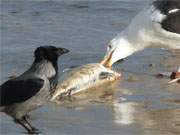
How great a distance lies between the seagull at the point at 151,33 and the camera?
10.0 m

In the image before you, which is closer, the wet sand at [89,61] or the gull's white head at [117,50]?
the wet sand at [89,61]

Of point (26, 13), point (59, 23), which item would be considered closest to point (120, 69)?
point (59, 23)

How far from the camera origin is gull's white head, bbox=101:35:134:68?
10.0 meters

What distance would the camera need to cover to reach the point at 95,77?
896cm

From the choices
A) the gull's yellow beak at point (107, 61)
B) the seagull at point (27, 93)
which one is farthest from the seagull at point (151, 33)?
the seagull at point (27, 93)

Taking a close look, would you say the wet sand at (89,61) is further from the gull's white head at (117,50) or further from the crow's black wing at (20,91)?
the crow's black wing at (20,91)

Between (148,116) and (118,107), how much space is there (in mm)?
450

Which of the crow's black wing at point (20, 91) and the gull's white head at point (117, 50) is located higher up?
the crow's black wing at point (20, 91)

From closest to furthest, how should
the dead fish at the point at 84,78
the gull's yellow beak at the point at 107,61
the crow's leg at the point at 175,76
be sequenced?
the dead fish at the point at 84,78
the crow's leg at the point at 175,76
the gull's yellow beak at the point at 107,61

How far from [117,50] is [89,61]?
1.38 ft

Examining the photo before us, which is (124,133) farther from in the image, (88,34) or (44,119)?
(88,34)

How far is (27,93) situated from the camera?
7.01 metres

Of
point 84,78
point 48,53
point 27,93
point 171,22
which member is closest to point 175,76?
point 171,22

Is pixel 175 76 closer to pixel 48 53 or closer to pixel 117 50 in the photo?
pixel 117 50
